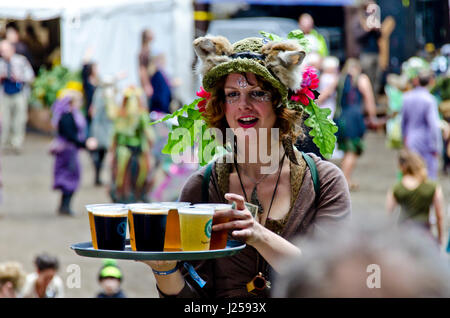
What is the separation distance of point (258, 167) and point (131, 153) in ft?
24.3

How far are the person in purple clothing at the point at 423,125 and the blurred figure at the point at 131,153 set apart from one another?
10.2 ft

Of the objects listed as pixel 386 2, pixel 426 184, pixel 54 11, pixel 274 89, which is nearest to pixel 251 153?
pixel 274 89

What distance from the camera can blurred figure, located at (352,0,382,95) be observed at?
1933 centimetres

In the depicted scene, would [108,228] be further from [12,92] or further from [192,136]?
[12,92]

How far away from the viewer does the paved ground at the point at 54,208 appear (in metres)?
7.68

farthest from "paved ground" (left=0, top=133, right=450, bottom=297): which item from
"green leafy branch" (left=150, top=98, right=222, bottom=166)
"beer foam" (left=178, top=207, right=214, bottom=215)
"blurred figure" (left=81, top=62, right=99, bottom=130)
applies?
"beer foam" (left=178, top=207, right=214, bottom=215)

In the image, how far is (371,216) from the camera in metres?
1.32

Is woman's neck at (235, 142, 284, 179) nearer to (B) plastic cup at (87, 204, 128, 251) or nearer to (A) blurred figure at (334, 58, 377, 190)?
(B) plastic cup at (87, 204, 128, 251)

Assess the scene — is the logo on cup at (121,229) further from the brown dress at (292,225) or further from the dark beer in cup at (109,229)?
the brown dress at (292,225)

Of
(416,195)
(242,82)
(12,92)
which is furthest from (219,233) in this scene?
(12,92)

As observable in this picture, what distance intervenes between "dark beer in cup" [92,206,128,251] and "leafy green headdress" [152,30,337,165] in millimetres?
571

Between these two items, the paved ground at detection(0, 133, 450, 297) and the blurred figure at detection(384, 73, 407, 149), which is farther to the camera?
the blurred figure at detection(384, 73, 407, 149)

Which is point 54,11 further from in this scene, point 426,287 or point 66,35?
point 426,287

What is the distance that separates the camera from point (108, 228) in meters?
2.53
